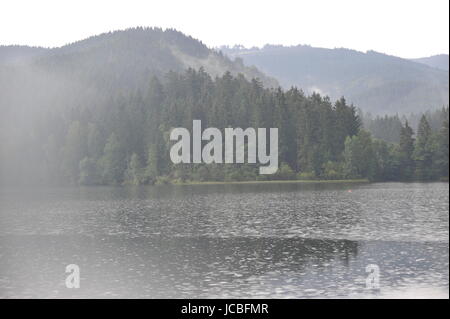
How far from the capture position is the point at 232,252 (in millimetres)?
55062

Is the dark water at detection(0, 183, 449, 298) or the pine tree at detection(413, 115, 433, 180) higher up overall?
the pine tree at detection(413, 115, 433, 180)

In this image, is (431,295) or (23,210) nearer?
(431,295)

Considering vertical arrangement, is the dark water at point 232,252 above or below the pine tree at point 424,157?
below

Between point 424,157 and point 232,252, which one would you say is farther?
point 424,157

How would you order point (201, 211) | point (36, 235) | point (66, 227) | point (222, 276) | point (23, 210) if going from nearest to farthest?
point (222, 276)
point (36, 235)
point (66, 227)
point (201, 211)
point (23, 210)

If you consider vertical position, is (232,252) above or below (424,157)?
below

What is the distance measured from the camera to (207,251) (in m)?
56.1

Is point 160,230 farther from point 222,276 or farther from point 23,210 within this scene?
point 23,210

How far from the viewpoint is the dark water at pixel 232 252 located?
133ft

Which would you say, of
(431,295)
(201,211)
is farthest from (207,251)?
(201,211)

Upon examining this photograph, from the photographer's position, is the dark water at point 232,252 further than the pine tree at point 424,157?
No

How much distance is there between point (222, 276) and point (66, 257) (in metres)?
18.2

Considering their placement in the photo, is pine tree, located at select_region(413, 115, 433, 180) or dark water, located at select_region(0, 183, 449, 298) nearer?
dark water, located at select_region(0, 183, 449, 298)

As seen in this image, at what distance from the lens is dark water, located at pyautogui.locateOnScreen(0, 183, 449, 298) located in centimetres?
4066
